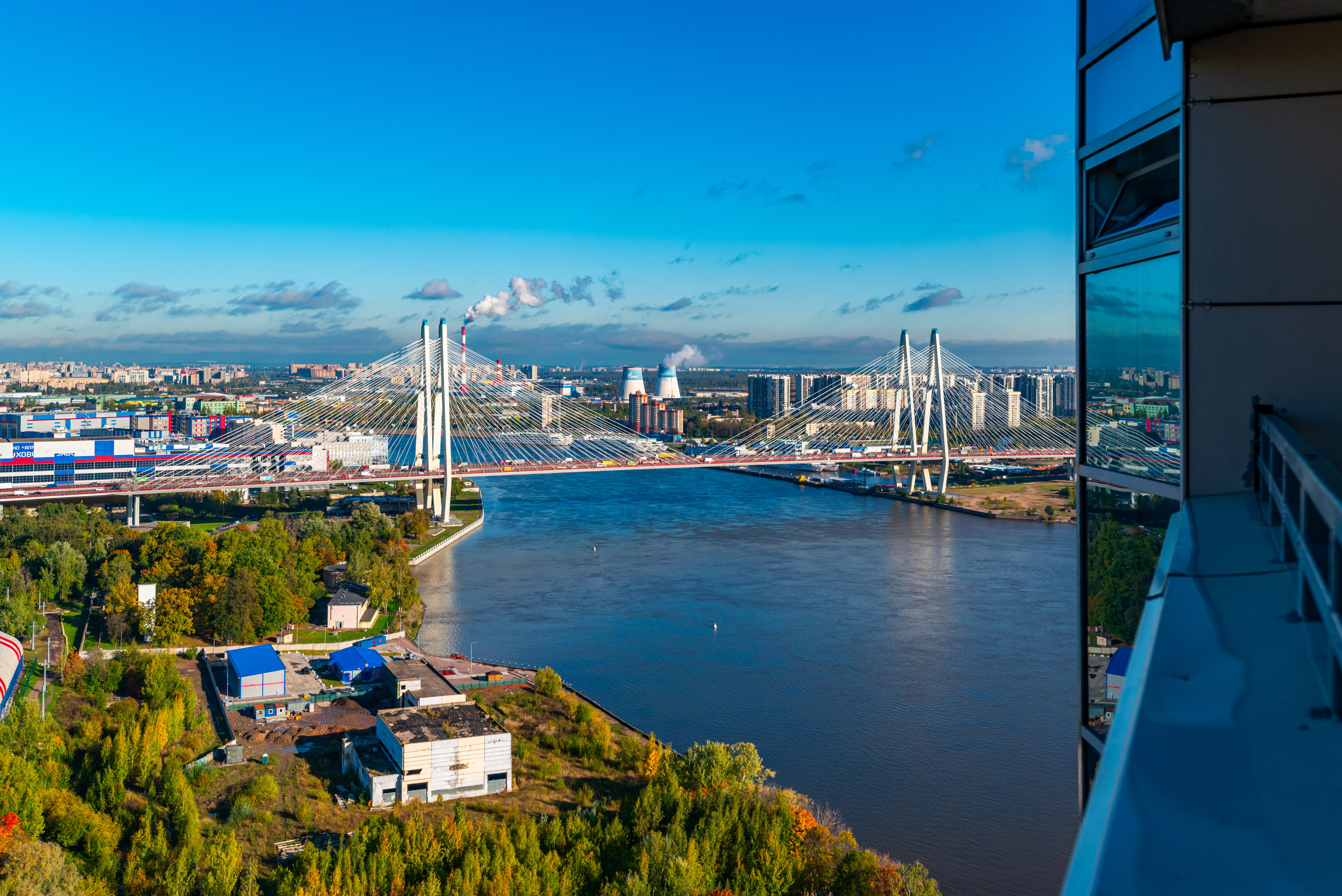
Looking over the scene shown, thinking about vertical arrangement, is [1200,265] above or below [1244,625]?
above

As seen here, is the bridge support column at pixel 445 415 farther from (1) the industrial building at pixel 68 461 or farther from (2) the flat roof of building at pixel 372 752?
(2) the flat roof of building at pixel 372 752

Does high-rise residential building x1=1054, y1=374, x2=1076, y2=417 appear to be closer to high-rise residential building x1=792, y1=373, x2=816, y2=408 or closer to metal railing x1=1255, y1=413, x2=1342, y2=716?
high-rise residential building x1=792, y1=373, x2=816, y2=408

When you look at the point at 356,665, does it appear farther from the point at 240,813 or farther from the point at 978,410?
the point at 978,410

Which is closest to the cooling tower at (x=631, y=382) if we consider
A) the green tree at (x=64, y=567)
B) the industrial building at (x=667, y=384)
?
the industrial building at (x=667, y=384)

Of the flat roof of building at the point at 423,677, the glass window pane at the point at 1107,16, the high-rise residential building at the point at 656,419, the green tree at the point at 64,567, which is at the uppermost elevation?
the glass window pane at the point at 1107,16

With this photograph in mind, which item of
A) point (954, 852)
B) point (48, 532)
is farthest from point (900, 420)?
point (954, 852)

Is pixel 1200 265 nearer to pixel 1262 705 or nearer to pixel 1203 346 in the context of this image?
pixel 1203 346
